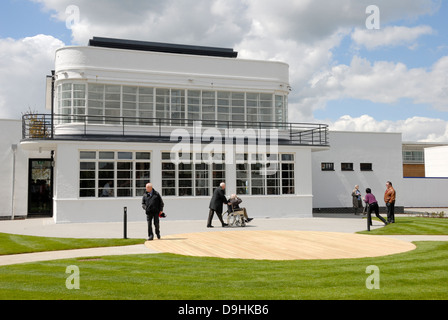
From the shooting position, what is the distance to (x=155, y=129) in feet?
81.6

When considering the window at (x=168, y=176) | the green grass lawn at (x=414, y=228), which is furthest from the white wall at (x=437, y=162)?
the window at (x=168, y=176)

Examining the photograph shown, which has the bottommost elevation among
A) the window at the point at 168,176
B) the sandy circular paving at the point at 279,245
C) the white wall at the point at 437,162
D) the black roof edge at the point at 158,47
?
the sandy circular paving at the point at 279,245

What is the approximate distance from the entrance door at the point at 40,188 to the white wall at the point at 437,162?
111 ft

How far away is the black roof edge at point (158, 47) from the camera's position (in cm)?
2636

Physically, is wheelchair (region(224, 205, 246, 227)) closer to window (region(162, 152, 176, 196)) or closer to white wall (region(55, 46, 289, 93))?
window (region(162, 152, 176, 196))

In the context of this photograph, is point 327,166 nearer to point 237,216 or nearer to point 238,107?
point 238,107

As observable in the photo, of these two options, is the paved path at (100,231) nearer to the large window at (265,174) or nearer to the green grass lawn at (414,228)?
the green grass lawn at (414,228)

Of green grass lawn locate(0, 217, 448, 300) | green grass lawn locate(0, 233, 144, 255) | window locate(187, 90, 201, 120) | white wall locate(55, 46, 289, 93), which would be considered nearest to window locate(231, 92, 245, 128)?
white wall locate(55, 46, 289, 93)

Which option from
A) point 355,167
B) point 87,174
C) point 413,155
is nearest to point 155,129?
point 87,174

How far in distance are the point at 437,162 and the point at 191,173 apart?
2931 cm

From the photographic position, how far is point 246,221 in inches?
781

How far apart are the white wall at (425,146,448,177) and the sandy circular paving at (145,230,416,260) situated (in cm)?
3059
